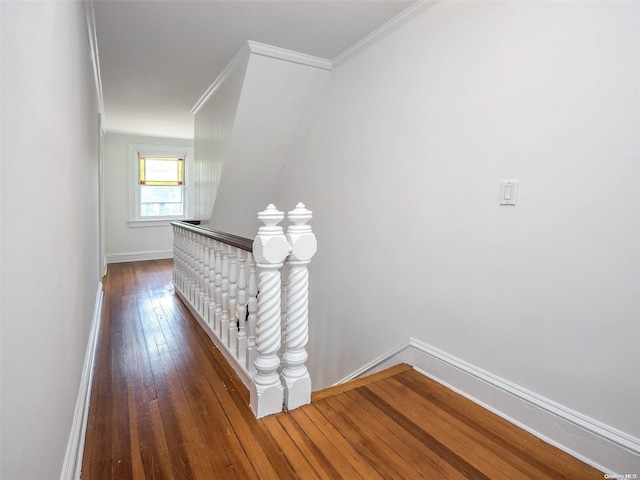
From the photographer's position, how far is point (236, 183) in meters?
3.89

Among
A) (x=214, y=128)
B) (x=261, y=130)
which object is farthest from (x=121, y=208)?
(x=261, y=130)

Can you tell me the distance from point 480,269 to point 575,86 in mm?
894

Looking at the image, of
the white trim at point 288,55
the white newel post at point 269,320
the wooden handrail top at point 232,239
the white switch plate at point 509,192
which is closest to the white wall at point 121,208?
the wooden handrail top at point 232,239

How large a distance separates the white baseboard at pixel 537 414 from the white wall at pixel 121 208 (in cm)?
603

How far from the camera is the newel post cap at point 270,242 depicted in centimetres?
154

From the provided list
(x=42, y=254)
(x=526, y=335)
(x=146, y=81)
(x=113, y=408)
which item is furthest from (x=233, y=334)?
(x=146, y=81)

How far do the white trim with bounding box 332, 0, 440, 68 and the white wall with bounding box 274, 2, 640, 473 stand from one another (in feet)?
0.14

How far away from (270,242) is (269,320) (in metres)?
0.37

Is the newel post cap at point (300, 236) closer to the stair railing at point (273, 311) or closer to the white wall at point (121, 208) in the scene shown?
the stair railing at point (273, 311)

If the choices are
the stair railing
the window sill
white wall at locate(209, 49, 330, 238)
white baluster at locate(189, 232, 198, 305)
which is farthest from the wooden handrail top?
the window sill

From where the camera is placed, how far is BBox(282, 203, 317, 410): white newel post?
5.37ft

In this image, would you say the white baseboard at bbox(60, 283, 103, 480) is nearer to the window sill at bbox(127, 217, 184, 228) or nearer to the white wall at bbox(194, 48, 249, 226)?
the white wall at bbox(194, 48, 249, 226)

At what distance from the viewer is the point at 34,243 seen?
81 centimetres

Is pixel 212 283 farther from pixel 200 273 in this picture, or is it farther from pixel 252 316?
pixel 252 316
